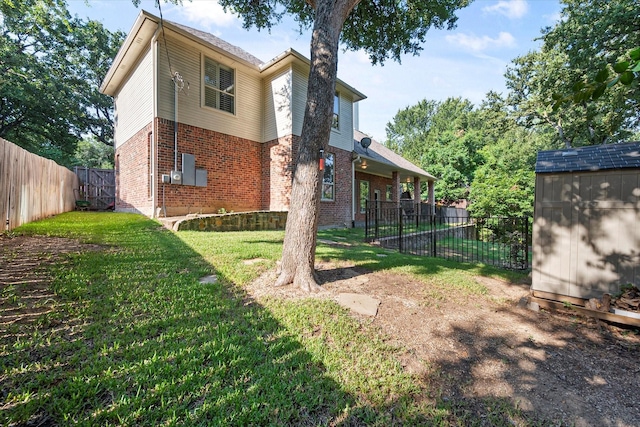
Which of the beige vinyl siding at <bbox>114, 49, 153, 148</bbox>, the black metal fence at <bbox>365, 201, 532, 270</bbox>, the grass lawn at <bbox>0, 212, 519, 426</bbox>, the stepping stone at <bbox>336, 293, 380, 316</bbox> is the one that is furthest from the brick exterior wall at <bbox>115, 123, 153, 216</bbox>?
the stepping stone at <bbox>336, 293, 380, 316</bbox>

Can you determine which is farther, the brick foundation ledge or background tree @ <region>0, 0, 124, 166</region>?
background tree @ <region>0, 0, 124, 166</region>

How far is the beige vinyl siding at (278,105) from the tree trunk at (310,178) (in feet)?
20.9

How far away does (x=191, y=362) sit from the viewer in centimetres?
192

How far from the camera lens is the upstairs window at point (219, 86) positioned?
30.2ft

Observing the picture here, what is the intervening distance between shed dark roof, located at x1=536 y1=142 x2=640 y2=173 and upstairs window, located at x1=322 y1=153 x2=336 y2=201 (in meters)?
7.96

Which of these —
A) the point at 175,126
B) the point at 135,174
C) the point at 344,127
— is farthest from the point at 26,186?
the point at 344,127

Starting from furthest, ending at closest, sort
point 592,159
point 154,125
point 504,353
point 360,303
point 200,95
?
point 200,95
point 154,125
point 592,159
point 360,303
point 504,353

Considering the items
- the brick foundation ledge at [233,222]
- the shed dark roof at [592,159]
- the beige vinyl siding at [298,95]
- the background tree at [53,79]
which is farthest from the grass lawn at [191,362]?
the background tree at [53,79]

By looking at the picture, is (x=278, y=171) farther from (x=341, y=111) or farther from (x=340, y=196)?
(x=341, y=111)

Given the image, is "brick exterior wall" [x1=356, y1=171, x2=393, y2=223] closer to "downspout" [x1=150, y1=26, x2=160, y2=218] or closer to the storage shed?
"downspout" [x1=150, y1=26, x2=160, y2=218]

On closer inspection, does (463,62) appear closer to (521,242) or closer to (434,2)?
(434,2)

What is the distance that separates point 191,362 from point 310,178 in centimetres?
232

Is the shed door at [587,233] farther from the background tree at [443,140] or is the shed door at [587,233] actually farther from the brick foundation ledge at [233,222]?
the background tree at [443,140]

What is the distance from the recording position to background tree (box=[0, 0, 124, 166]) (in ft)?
48.4
